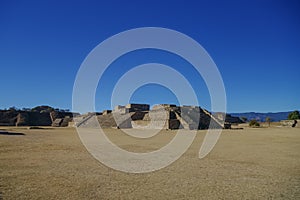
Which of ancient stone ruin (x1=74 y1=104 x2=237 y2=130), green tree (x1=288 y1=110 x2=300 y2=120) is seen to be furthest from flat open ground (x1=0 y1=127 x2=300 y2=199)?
green tree (x1=288 y1=110 x2=300 y2=120)

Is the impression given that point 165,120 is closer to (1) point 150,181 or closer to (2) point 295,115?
(1) point 150,181

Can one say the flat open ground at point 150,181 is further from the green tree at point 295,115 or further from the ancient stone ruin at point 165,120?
the green tree at point 295,115

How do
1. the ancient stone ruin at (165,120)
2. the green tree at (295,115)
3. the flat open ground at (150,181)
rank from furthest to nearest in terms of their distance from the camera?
the green tree at (295,115) → the ancient stone ruin at (165,120) → the flat open ground at (150,181)

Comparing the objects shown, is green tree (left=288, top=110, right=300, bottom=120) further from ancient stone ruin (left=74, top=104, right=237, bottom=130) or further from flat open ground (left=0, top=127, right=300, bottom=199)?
flat open ground (left=0, top=127, right=300, bottom=199)

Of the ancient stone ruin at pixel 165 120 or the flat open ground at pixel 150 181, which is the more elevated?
the ancient stone ruin at pixel 165 120

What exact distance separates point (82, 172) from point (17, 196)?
306cm

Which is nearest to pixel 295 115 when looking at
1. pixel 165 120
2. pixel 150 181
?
pixel 165 120

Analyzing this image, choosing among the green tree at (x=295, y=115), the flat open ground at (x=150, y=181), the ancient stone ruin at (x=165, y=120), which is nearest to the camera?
the flat open ground at (x=150, y=181)

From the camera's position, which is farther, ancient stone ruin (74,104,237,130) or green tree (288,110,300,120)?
green tree (288,110,300,120)

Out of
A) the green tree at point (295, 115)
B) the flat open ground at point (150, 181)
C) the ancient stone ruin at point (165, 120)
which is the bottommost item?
the flat open ground at point (150, 181)

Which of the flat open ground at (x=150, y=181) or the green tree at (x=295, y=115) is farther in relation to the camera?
the green tree at (x=295, y=115)

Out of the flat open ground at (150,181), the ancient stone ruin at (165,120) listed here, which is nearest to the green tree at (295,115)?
the ancient stone ruin at (165,120)

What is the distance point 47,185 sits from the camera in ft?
23.8

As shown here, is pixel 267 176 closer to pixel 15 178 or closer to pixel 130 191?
pixel 130 191
